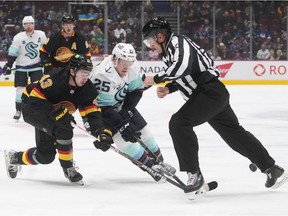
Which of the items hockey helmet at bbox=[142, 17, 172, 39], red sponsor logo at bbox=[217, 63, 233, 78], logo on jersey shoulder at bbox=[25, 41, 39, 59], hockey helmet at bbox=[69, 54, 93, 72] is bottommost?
red sponsor logo at bbox=[217, 63, 233, 78]

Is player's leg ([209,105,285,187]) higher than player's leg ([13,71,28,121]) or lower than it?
higher

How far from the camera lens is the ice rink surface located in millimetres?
3582

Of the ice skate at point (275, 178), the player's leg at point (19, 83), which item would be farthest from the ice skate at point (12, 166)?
the player's leg at point (19, 83)

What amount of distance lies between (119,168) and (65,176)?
0.72m

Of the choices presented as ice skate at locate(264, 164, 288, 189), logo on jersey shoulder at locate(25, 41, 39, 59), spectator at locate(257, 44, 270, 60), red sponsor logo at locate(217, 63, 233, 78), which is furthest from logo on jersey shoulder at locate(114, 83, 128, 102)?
spectator at locate(257, 44, 270, 60)

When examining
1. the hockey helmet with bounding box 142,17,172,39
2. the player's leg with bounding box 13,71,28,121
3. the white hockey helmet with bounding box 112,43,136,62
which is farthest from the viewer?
the player's leg with bounding box 13,71,28,121

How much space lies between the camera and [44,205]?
3666mm

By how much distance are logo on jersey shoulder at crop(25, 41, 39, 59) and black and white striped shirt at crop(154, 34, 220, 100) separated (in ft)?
14.9

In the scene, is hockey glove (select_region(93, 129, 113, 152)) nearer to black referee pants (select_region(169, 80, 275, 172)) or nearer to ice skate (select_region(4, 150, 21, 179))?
black referee pants (select_region(169, 80, 275, 172))

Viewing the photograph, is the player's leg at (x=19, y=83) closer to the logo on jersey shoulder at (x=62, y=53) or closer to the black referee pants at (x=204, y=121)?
the logo on jersey shoulder at (x=62, y=53)

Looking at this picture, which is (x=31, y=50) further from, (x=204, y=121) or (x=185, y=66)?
(x=185, y=66)

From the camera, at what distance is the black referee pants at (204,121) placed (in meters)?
3.93

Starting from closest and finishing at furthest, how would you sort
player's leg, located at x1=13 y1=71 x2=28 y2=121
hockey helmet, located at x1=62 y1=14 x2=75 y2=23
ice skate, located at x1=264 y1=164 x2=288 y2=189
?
ice skate, located at x1=264 y1=164 x2=288 y2=189 < hockey helmet, located at x1=62 y1=14 x2=75 y2=23 < player's leg, located at x1=13 y1=71 x2=28 y2=121

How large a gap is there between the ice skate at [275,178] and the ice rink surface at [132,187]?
43mm
